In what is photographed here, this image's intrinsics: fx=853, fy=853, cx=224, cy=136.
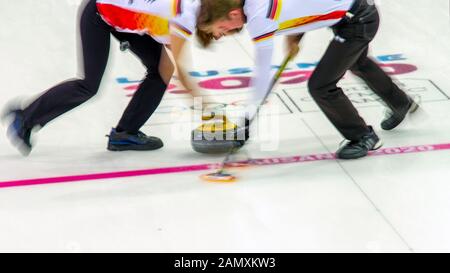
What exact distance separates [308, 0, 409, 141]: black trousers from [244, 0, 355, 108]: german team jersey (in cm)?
11

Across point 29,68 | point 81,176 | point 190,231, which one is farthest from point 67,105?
point 29,68

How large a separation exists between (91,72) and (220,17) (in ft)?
2.76

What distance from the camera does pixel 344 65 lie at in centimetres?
409

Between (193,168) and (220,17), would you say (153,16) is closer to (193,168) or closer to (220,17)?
(220,17)

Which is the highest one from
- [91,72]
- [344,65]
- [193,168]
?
[344,65]

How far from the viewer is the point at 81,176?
4133 millimetres

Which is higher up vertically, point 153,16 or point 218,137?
point 153,16

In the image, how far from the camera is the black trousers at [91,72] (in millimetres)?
4082

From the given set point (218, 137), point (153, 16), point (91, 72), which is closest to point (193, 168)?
point (218, 137)

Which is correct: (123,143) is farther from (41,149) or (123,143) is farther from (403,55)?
(403,55)

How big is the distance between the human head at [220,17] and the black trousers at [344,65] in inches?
22.5

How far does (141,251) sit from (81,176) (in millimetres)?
851

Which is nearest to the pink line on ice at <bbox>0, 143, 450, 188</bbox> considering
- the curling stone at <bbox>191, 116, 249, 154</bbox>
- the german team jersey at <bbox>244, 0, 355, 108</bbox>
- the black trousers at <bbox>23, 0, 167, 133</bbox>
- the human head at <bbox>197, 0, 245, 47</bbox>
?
the curling stone at <bbox>191, 116, 249, 154</bbox>
